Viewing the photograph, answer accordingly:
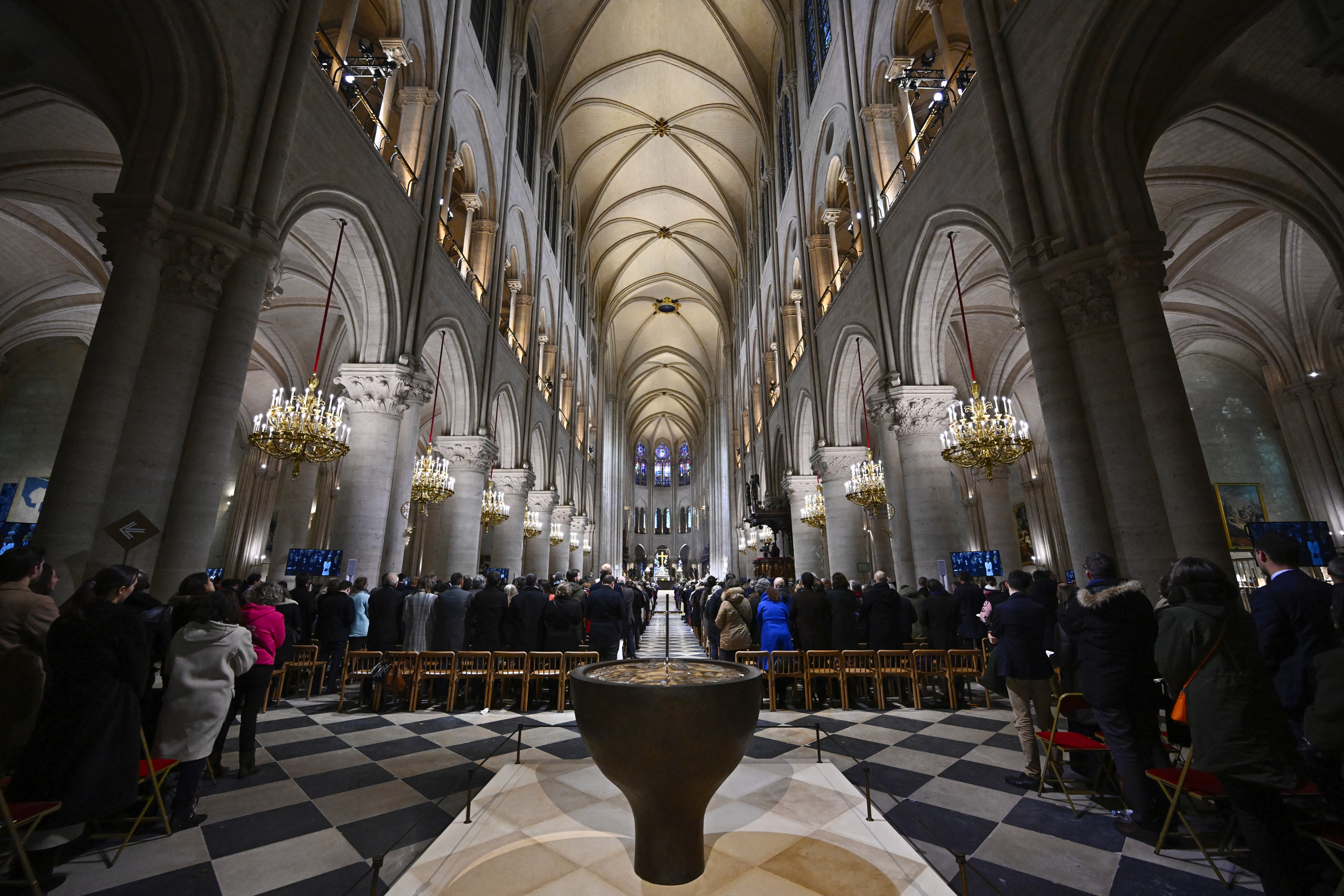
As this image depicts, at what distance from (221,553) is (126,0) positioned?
16.8 m

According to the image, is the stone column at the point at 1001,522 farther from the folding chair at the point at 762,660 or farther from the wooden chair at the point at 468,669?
the wooden chair at the point at 468,669

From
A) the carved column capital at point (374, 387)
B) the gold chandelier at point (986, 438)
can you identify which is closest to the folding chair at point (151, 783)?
the carved column capital at point (374, 387)

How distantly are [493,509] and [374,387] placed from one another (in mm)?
5227

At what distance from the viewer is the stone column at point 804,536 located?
14609 millimetres

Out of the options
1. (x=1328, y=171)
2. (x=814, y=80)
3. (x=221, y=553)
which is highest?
(x=814, y=80)

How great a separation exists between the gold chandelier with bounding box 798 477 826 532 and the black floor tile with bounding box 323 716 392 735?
10.1 meters

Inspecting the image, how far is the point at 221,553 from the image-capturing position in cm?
1684

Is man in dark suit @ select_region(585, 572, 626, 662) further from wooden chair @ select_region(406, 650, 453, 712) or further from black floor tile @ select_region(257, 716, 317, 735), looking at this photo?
black floor tile @ select_region(257, 716, 317, 735)

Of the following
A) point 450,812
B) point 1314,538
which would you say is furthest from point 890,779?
point 1314,538

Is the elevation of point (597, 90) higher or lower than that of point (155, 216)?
higher

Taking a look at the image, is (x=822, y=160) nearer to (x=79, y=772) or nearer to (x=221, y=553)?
(x=79, y=772)

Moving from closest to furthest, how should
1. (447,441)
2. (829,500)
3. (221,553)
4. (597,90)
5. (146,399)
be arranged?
(146,399), (447,441), (829,500), (221,553), (597,90)

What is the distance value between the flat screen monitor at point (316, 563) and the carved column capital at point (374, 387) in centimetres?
203

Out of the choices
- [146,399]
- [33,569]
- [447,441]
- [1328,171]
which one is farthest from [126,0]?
[1328,171]
